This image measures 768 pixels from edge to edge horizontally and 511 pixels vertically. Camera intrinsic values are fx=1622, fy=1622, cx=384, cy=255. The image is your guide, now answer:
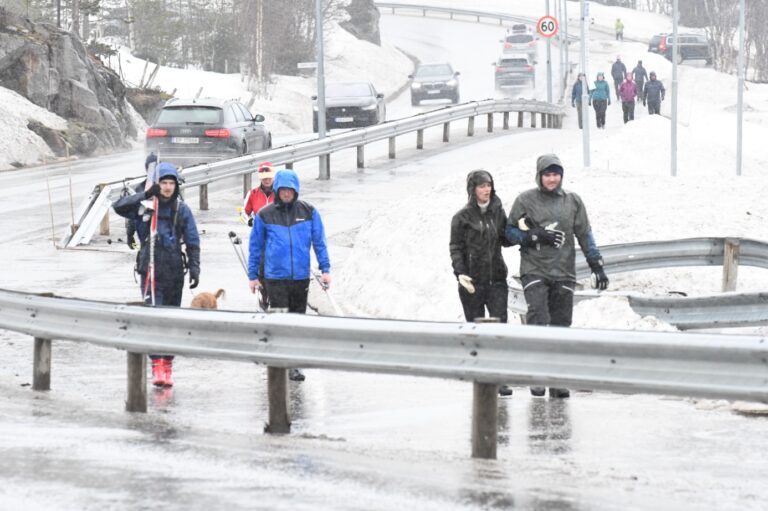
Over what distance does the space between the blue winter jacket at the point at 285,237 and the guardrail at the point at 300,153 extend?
11194 mm

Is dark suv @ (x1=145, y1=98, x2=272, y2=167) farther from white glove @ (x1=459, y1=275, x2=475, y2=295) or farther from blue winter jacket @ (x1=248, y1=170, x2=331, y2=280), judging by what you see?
white glove @ (x1=459, y1=275, x2=475, y2=295)

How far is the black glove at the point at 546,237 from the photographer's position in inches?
418

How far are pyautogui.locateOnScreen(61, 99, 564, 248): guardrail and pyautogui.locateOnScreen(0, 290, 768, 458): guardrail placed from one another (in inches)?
487

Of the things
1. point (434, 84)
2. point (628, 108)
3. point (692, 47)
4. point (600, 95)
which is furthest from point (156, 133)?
point (692, 47)

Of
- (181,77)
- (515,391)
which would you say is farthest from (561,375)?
(181,77)

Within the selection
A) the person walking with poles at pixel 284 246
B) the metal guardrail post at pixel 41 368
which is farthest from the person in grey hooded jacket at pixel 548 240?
the metal guardrail post at pixel 41 368

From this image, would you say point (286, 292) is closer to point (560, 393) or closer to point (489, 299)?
point (489, 299)

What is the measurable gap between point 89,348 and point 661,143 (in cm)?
2368

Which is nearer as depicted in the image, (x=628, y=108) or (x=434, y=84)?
(x=628, y=108)

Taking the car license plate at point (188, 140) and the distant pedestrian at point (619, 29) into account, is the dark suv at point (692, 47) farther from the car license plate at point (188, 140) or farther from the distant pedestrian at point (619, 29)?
the car license plate at point (188, 140)

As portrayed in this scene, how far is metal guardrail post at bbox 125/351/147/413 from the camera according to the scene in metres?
9.92

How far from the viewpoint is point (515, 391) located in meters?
11.8

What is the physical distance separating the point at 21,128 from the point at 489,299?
30672 mm

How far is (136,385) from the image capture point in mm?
9938
